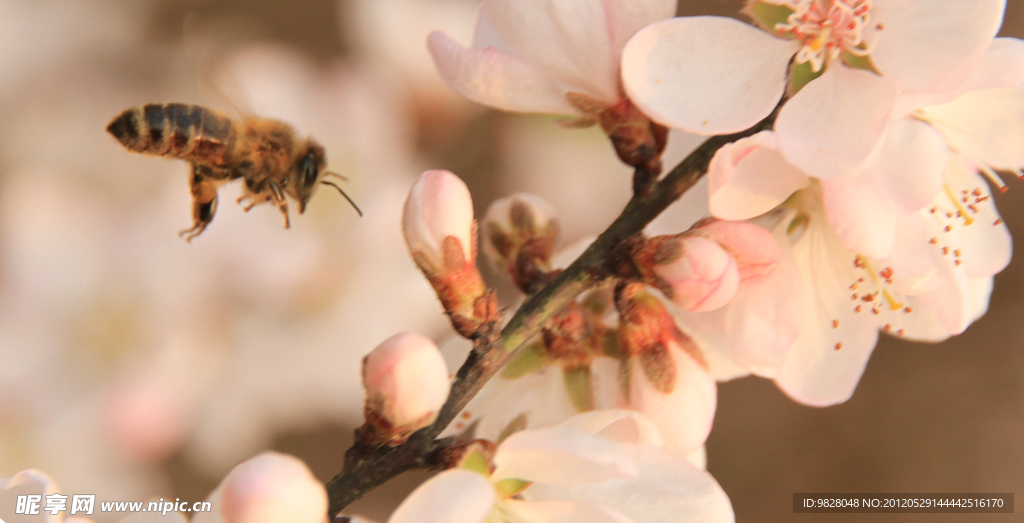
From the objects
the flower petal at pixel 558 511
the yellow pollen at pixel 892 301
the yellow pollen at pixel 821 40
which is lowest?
the flower petal at pixel 558 511

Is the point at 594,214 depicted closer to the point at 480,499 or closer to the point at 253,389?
the point at 253,389

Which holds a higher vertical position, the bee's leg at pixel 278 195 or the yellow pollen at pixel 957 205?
the yellow pollen at pixel 957 205

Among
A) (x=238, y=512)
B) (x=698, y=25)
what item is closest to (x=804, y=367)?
(x=698, y=25)

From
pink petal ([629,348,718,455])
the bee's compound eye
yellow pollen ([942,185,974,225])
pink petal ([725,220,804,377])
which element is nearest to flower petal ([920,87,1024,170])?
yellow pollen ([942,185,974,225])

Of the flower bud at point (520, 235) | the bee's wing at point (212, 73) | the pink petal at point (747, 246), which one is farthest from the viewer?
the bee's wing at point (212, 73)

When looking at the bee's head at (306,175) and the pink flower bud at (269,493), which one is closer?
the pink flower bud at (269,493)

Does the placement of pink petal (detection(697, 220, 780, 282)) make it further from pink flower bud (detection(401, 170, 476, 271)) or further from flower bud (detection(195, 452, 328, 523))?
flower bud (detection(195, 452, 328, 523))

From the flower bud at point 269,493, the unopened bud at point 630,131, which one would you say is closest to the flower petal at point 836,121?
the unopened bud at point 630,131

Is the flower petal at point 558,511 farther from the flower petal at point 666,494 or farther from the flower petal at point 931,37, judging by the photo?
the flower petal at point 931,37
